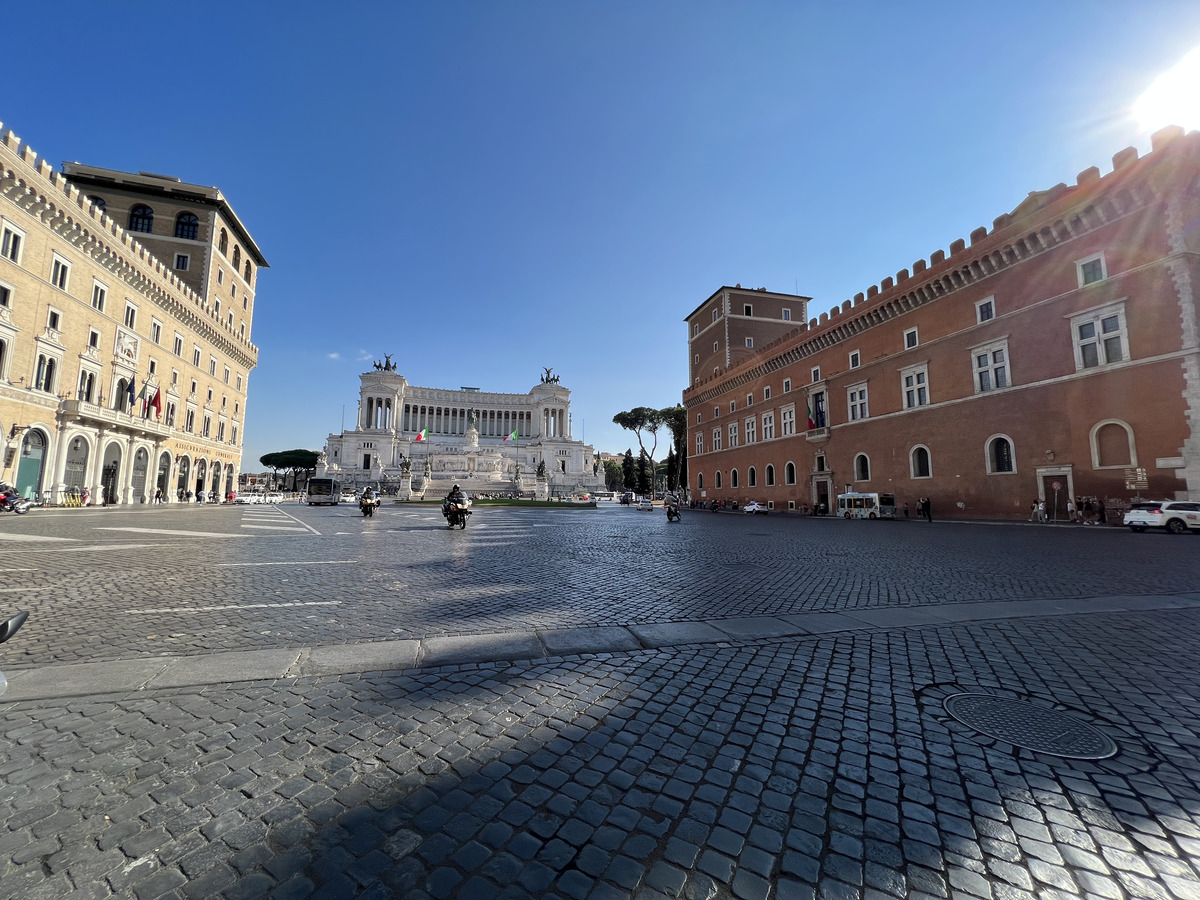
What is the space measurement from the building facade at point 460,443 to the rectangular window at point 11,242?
117ft

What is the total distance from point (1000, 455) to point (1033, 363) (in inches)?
174

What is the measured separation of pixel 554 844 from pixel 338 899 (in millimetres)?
775

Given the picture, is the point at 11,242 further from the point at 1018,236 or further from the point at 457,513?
the point at 1018,236

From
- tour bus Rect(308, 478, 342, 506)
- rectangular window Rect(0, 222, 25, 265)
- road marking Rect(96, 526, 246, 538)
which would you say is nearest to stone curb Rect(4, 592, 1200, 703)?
road marking Rect(96, 526, 246, 538)

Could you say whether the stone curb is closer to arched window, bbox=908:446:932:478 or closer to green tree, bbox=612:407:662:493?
arched window, bbox=908:446:932:478

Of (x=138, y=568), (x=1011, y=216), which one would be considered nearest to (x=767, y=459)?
(x=1011, y=216)

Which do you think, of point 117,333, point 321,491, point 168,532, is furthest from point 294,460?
point 168,532

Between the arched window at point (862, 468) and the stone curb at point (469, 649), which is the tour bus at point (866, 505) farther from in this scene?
the stone curb at point (469, 649)

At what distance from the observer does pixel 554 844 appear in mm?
2072

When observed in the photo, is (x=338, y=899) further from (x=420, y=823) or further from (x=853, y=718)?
(x=853, y=718)

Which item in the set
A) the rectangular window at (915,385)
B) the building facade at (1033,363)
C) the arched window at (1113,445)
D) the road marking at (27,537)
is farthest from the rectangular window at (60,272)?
the arched window at (1113,445)

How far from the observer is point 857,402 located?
110 ft

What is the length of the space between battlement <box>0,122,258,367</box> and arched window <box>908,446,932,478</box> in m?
47.6

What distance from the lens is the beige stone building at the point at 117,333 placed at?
25797 mm
